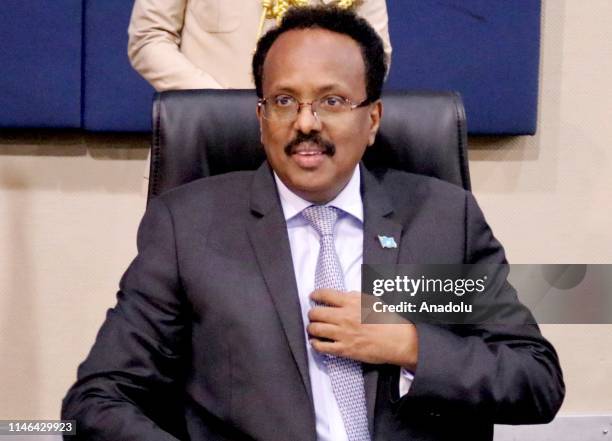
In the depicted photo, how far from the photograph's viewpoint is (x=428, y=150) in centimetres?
151

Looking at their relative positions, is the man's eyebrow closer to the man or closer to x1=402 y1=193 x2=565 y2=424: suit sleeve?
the man

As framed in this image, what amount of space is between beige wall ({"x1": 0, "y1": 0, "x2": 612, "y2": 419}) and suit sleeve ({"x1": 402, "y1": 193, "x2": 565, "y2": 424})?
127cm

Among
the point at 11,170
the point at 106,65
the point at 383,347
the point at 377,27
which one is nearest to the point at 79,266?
the point at 11,170

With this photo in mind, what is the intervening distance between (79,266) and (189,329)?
1258 mm

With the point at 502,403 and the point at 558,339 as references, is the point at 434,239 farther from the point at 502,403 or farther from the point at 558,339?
the point at 558,339

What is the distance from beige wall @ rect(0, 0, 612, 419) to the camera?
2451 mm

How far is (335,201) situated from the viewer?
1.41 metres

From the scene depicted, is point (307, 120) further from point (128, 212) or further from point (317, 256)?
point (128, 212)

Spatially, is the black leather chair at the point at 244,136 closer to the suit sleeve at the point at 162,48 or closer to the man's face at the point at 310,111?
the man's face at the point at 310,111

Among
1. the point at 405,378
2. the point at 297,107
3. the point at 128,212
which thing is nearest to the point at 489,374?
the point at 405,378

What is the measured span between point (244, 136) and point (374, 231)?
272mm

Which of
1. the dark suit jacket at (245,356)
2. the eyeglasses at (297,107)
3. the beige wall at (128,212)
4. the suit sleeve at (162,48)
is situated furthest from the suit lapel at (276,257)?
the beige wall at (128,212)

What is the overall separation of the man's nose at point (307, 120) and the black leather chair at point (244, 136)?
171 mm

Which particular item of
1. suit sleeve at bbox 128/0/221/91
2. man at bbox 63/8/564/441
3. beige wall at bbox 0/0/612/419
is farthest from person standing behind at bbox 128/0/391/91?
man at bbox 63/8/564/441
